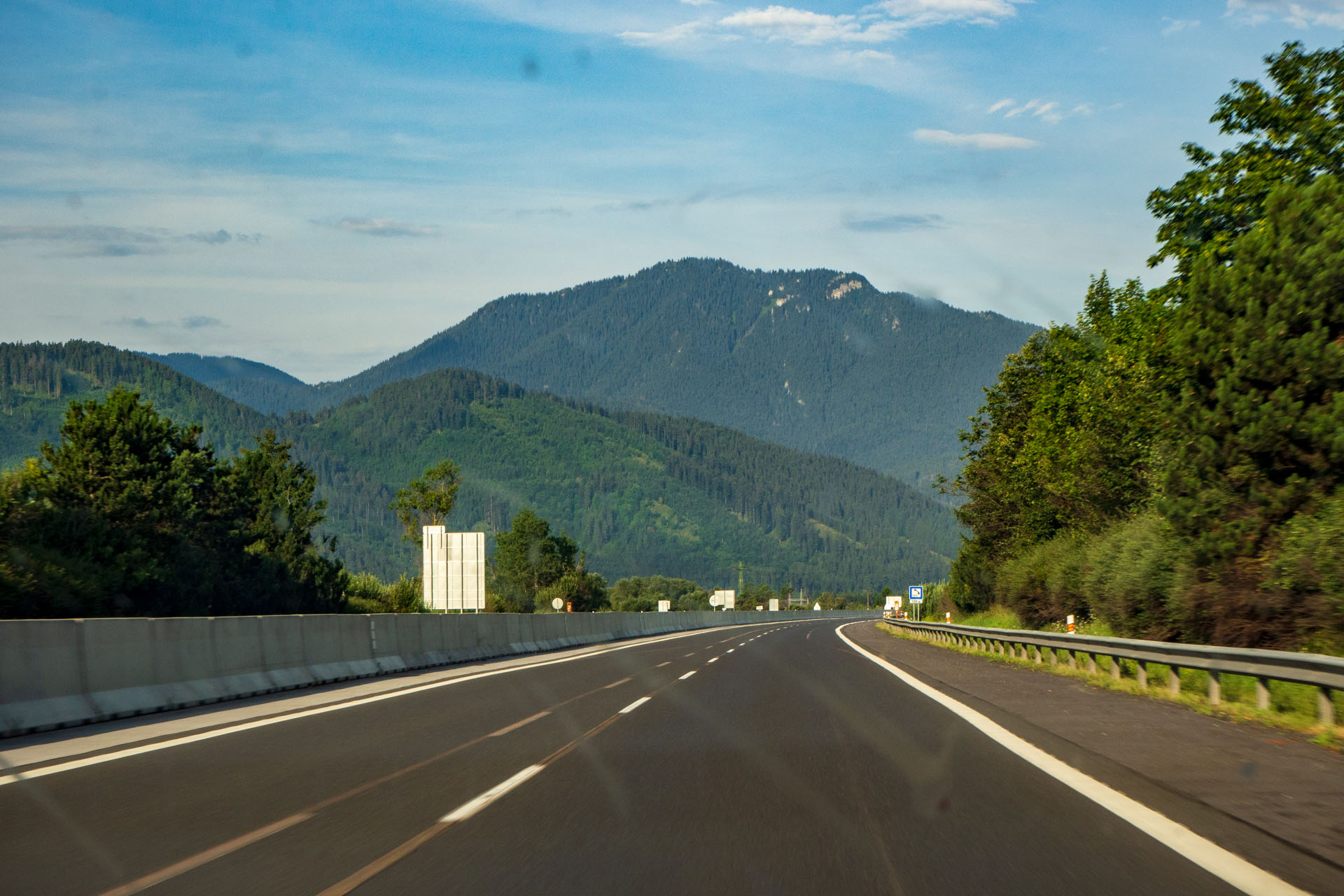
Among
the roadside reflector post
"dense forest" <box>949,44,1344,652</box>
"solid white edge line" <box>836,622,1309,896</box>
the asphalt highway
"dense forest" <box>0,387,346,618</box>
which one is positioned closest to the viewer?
A: "solid white edge line" <box>836,622,1309,896</box>

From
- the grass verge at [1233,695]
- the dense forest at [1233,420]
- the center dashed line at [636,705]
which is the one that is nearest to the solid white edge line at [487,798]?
the center dashed line at [636,705]

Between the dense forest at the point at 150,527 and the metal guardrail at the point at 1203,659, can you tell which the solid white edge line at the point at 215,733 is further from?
the dense forest at the point at 150,527

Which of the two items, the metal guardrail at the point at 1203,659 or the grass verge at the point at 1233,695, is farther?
the grass verge at the point at 1233,695

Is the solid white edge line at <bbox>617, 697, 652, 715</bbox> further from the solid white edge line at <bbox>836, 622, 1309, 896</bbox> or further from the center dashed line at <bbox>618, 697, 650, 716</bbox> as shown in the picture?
the solid white edge line at <bbox>836, 622, 1309, 896</bbox>

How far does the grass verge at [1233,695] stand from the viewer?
467 inches

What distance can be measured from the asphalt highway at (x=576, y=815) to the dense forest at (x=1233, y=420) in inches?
350

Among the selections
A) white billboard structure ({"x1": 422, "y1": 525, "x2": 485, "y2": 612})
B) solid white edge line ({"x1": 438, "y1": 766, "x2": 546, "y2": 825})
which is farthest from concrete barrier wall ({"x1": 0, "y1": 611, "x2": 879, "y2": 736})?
white billboard structure ({"x1": 422, "y1": 525, "x2": 485, "y2": 612})

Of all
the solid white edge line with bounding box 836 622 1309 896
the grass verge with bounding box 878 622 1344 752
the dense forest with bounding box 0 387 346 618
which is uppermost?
the dense forest with bounding box 0 387 346 618

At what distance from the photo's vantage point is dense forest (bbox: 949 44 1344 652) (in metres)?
19.7

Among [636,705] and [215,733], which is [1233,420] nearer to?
[636,705]

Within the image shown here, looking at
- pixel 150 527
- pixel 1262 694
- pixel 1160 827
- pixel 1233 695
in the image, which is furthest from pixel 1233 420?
pixel 150 527

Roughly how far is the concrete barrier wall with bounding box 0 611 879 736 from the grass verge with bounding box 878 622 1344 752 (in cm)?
1192

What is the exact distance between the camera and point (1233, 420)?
21.6 metres

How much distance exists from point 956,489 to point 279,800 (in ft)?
177
